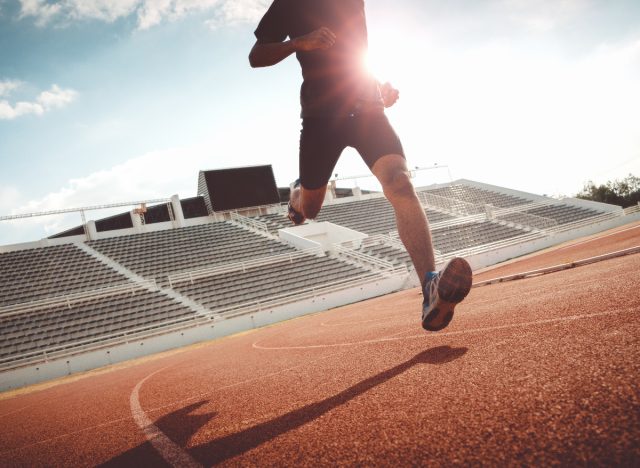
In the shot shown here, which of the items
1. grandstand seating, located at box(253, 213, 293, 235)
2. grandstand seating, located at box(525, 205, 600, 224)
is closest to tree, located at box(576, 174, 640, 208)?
grandstand seating, located at box(525, 205, 600, 224)

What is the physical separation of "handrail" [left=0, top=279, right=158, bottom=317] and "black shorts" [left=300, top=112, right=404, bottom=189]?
53.4ft

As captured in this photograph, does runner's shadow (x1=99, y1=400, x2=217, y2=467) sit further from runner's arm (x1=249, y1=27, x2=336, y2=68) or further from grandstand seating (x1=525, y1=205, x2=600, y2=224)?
grandstand seating (x1=525, y1=205, x2=600, y2=224)

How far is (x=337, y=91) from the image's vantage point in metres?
2.27

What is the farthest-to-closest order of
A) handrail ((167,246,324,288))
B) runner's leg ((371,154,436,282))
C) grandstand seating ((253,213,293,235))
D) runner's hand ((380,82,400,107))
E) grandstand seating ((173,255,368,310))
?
1. grandstand seating ((253,213,293,235))
2. handrail ((167,246,324,288))
3. grandstand seating ((173,255,368,310))
4. runner's hand ((380,82,400,107))
5. runner's leg ((371,154,436,282))

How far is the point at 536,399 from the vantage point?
1.16m

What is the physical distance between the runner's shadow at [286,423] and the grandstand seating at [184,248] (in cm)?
1710

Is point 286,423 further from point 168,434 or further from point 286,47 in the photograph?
point 286,47

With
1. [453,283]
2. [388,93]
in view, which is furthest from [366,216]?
A: [453,283]

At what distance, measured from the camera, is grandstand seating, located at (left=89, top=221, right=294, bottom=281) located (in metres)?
18.8

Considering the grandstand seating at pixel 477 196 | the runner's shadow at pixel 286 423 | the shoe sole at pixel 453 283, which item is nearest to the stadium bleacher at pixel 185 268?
the grandstand seating at pixel 477 196

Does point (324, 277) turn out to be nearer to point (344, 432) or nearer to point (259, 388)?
point (259, 388)

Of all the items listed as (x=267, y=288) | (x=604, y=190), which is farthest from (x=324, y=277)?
(x=604, y=190)

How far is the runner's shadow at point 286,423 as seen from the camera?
150cm

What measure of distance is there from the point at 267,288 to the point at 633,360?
1627cm
